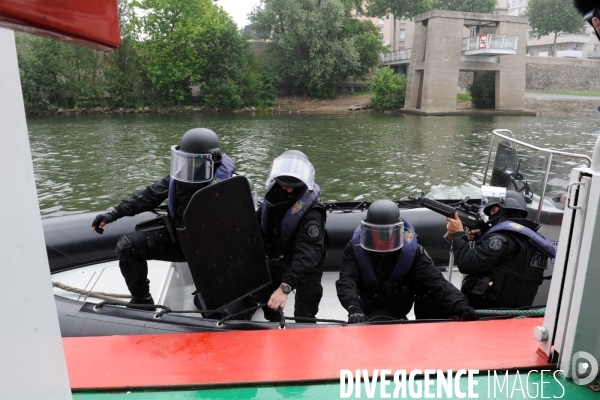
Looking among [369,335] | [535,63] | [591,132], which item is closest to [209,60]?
[591,132]

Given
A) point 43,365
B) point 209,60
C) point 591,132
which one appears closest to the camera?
point 43,365

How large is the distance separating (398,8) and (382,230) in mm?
46670

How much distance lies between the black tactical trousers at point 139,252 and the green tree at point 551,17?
171 feet

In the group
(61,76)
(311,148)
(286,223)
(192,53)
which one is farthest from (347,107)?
(286,223)

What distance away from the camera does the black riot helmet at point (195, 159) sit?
2773 millimetres

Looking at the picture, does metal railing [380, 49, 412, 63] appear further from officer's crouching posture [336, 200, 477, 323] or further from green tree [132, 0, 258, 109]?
officer's crouching posture [336, 200, 477, 323]

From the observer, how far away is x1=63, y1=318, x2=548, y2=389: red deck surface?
5.05 ft

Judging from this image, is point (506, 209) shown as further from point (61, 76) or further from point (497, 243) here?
point (61, 76)

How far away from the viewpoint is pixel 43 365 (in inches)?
27.2

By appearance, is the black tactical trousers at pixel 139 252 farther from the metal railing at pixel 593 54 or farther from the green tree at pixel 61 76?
the metal railing at pixel 593 54

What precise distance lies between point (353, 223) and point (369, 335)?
7.48 ft

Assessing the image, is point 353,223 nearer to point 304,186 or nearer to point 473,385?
point 304,186

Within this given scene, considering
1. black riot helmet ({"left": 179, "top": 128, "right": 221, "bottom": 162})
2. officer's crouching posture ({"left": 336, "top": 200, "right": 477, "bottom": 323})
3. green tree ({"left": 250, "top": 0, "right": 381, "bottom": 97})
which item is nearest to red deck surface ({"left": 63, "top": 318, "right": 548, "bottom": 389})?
officer's crouching posture ({"left": 336, "top": 200, "right": 477, "bottom": 323})

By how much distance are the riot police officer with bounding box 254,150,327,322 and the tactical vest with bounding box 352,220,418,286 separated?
0.23 meters
